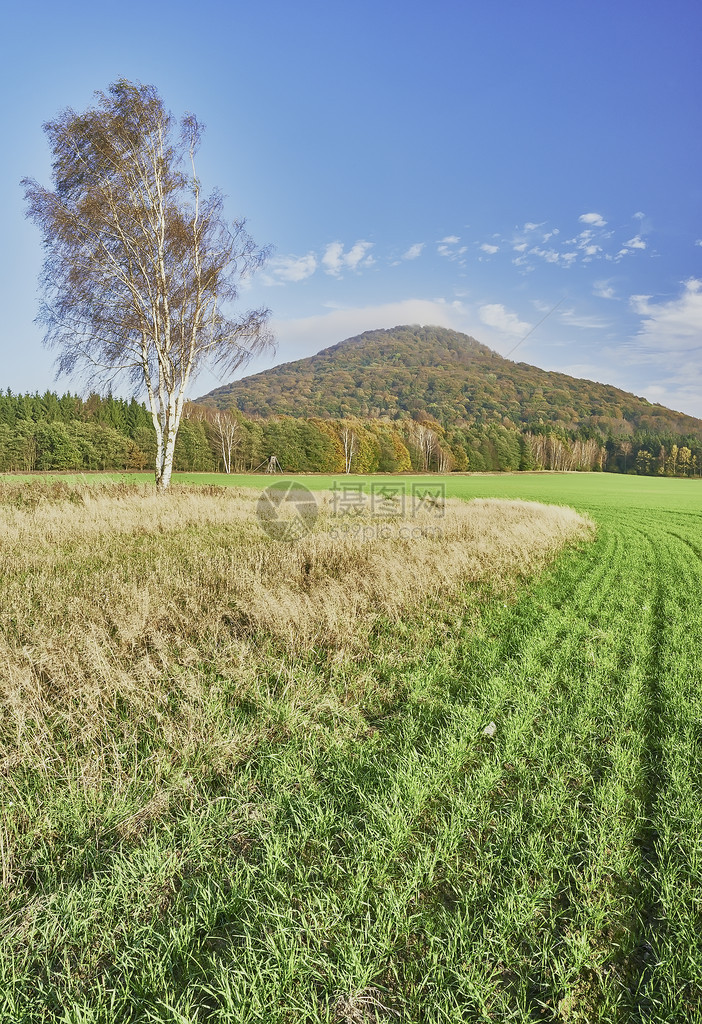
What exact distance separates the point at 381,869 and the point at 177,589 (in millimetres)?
4916


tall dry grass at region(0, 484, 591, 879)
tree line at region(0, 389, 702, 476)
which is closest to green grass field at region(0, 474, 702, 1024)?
tall dry grass at region(0, 484, 591, 879)

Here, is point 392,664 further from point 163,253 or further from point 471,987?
point 163,253

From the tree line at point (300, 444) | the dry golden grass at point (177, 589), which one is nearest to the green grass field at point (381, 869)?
the dry golden grass at point (177, 589)

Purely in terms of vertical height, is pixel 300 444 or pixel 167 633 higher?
pixel 300 444

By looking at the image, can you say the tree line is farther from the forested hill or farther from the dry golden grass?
the dry golden grass

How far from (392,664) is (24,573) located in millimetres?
6122

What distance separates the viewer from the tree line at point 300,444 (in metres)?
53.2

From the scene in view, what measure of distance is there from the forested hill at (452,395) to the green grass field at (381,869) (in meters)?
95.3

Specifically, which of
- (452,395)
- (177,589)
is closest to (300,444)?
(452,395)

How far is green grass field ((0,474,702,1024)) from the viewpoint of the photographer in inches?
69.9

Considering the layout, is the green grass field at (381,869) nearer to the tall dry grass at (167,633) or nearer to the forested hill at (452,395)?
the tall dry grass at (167,633)

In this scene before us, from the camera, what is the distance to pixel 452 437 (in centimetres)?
8744

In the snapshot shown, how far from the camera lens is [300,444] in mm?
72188

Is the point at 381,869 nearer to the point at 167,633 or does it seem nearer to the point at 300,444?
the point at 167,633
